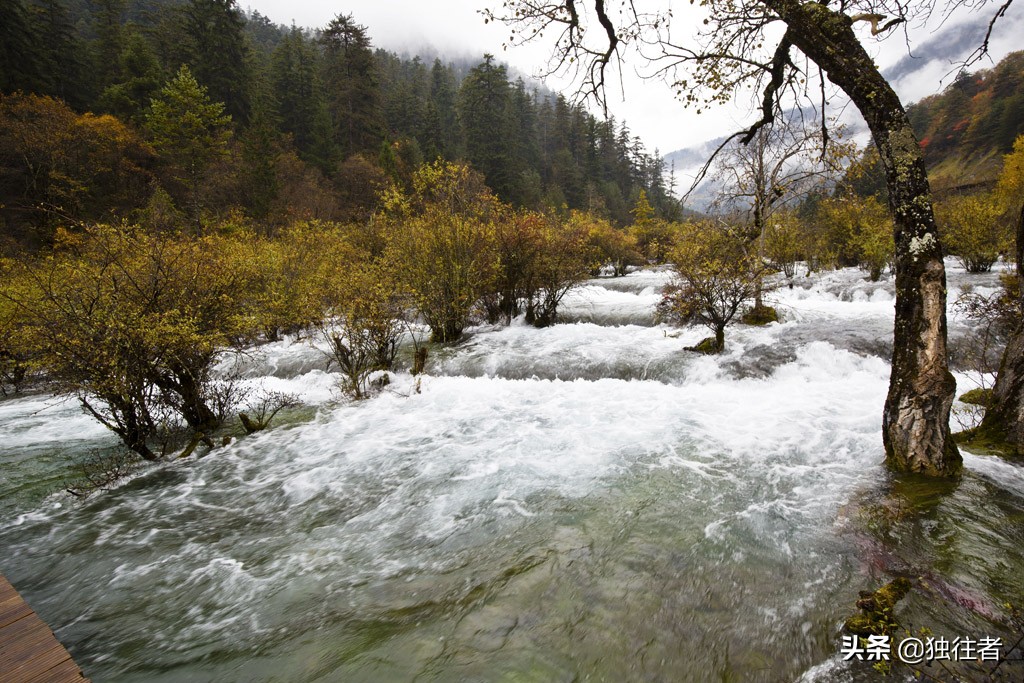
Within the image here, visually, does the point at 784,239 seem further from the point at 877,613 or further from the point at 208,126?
the point at 208,126

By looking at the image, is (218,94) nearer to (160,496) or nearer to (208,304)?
(208,304)

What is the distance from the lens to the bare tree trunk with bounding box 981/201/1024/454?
4395 millimetres

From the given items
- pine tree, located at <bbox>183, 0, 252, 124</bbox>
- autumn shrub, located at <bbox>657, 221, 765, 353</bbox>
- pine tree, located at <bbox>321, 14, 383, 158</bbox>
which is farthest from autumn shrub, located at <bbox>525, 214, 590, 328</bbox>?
pine tree, located at <bbox>183, 0, 252, 124</bbox>

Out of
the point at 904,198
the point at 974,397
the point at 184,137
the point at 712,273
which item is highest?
the point at 184,137

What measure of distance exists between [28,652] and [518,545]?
3441 millimetres

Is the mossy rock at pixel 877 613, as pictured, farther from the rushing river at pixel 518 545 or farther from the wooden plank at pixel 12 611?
the wooden plank at pixel 12 611

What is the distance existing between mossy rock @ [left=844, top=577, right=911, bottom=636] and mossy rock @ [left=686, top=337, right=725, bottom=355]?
7941 millimetres

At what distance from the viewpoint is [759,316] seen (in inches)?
515

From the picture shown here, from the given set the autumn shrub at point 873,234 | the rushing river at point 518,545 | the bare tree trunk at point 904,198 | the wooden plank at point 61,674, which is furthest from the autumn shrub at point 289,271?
the autumn shrub at point 873,234

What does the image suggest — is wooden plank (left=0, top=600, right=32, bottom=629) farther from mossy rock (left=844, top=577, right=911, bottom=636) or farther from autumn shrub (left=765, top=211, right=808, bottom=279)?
autumn shrub (left=765, top=211, right=808, bottom=279)

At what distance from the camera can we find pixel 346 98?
147 feet

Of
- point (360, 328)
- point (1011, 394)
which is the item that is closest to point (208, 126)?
point (360, 328)

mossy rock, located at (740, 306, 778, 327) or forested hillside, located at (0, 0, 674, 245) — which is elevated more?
forested hillside, located at (0, 0, 674, 245)

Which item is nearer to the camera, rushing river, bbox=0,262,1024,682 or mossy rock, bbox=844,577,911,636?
mossy rock, bbox=844,577,911,636
